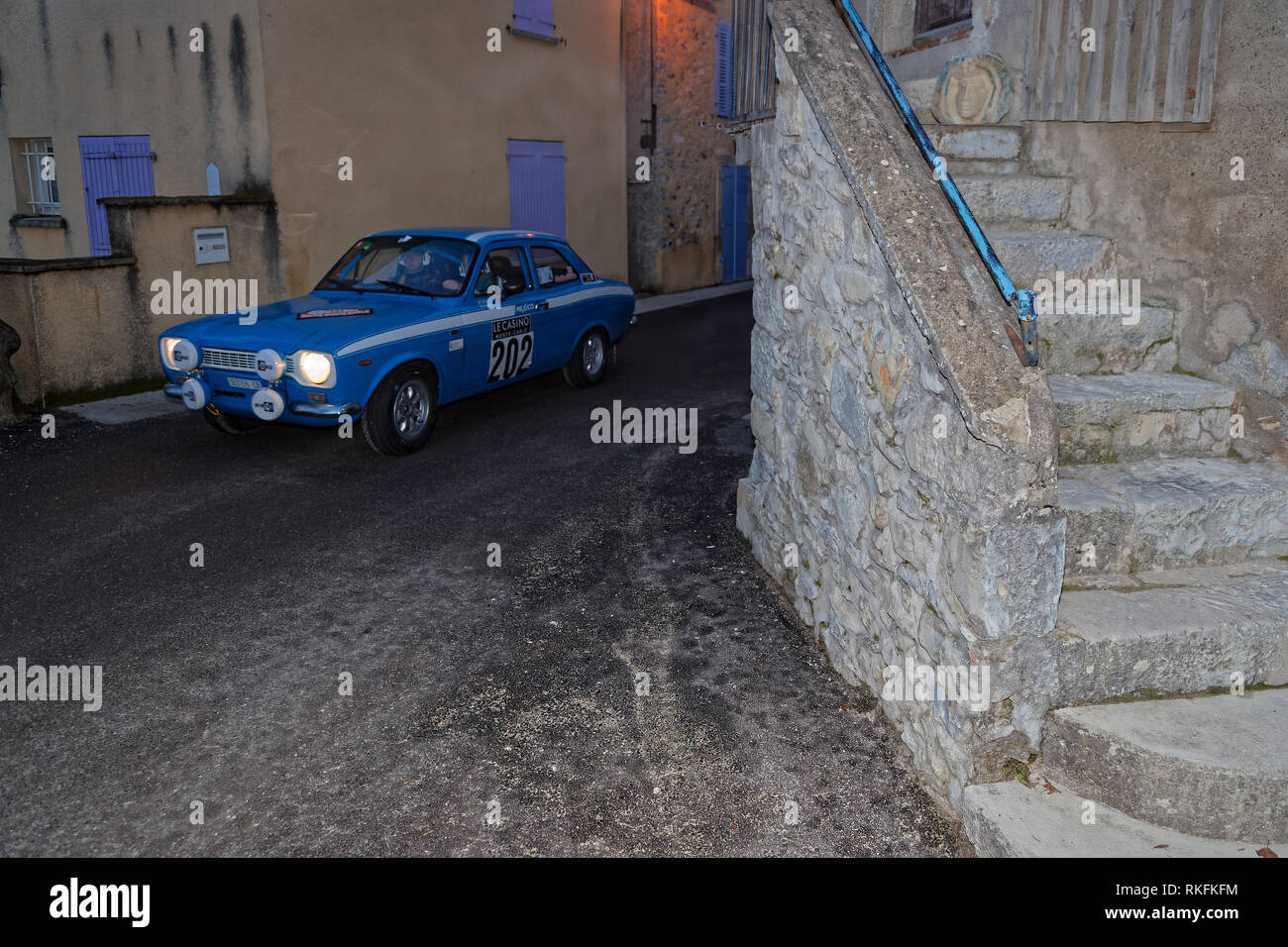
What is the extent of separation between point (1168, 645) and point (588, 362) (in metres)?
7.22

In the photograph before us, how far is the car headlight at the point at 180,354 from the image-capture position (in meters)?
7.09

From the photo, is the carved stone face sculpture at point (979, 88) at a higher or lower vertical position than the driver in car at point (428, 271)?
higher

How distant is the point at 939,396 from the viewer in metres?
3.22

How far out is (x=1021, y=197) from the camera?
4.90 meters

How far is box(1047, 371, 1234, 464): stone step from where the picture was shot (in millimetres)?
4051

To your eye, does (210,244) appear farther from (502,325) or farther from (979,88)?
(979,88)

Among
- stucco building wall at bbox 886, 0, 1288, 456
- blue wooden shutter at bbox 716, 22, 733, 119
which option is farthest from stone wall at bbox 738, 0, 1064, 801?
blue wooden shutter at bbox 716, 22, 733, 119

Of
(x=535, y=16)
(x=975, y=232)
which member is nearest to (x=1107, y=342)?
(x=975, y=232)

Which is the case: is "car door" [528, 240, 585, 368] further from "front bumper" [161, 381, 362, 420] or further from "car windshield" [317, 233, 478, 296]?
"front bumper" [161, 381, 362, 420]

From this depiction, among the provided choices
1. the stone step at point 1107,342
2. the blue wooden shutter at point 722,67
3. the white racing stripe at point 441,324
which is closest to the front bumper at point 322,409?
the white racing stripe at point 441,324

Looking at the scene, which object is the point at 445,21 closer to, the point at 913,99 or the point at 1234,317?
Answer: the point at 913,99

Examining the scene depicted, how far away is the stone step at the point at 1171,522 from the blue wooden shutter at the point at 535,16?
12.0m

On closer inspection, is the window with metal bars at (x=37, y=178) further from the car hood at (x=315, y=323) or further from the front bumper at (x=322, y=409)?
the front bumper at (x=322, y=409)
